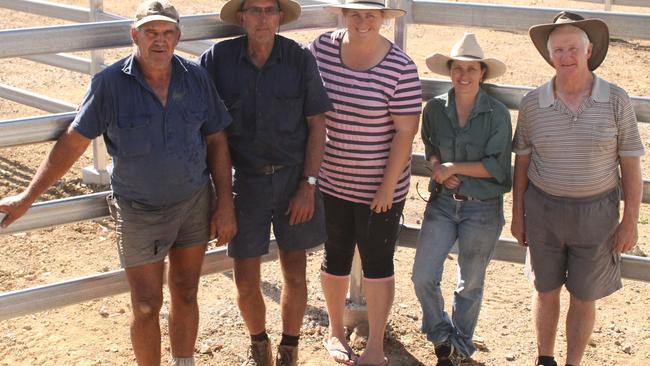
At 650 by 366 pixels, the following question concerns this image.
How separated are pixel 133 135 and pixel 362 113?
1061mm

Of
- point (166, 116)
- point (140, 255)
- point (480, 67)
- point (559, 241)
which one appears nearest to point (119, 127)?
point (166, 116)

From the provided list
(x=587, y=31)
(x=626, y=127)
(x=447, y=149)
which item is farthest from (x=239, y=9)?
(x=626, y=127)

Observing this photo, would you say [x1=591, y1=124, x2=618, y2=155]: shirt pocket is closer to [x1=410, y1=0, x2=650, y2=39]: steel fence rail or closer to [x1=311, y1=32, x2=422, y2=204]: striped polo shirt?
[x1=410, y1=0, x2=650, y2=39]: steel fence rail

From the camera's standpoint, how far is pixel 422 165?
519 centimetres

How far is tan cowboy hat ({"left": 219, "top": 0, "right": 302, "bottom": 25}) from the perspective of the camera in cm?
445

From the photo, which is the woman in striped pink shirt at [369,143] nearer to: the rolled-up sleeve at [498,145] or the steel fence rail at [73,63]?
the rolled-up sleeve at [498,145]

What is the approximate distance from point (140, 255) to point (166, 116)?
23.0 inches

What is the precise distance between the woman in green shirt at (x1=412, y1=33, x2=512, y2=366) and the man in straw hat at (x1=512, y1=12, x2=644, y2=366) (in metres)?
0.12

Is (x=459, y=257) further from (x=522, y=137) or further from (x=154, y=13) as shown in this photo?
(x=154, y=13)

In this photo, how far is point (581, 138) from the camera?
4391 millimetres

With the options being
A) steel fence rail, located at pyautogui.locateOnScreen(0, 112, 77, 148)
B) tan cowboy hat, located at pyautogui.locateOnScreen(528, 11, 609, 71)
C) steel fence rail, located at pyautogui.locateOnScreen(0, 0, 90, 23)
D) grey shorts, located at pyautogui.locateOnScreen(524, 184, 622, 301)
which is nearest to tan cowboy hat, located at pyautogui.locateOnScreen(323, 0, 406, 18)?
tan cowboy hat, located at pyautogui.locateOnScreen(528, 11, 609, 71)

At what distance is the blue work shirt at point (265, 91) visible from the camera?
14.4ft

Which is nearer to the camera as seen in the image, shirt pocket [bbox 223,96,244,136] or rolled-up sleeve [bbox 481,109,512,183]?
shirt pocket [bbox 223,96,244,136]

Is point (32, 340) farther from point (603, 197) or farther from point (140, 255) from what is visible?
point (603, 197)
